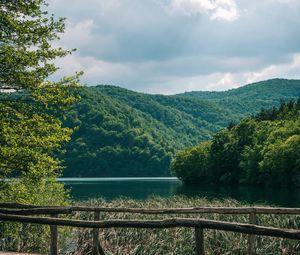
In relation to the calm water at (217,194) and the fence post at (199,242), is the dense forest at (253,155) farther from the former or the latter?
the fence post at (199,242)

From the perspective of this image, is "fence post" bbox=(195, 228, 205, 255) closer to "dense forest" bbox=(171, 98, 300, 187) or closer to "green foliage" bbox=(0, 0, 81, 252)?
"green foliage" bbox=(0, 0, 81, 252)

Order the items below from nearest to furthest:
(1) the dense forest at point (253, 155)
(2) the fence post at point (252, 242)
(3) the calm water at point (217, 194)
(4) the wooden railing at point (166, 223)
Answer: (4) the wooden railing at point (166, 223) < (2) the fence post at point (252, 242) < (3) the calm water at point (217, 194) < (1) the dense forest at point (253, 155)

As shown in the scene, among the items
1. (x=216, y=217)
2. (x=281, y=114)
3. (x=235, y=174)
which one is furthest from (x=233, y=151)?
(x=216, y=217)

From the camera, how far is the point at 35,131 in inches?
799

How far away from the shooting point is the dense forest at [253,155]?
4311 inches

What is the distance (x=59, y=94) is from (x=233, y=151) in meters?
122

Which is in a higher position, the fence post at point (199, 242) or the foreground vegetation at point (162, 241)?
the fence post at point (199, 242)

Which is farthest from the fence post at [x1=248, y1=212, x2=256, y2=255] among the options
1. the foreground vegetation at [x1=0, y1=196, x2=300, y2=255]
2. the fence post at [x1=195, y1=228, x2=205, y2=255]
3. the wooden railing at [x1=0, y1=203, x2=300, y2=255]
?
the foreground vegetation at [x1=0, y1=196, x2=300, y2=255]

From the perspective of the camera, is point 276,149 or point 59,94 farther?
point 276,149

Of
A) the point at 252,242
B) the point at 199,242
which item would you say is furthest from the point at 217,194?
the point at 199,242

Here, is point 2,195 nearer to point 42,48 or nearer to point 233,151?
point 42,48

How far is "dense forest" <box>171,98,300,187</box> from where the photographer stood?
10950cm

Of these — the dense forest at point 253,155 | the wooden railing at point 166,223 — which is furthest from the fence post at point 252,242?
the dense forest at point 253,155

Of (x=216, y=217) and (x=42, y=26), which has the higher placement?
(x=42, y=26)
